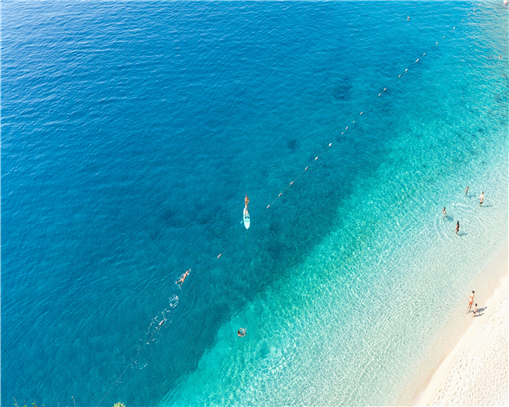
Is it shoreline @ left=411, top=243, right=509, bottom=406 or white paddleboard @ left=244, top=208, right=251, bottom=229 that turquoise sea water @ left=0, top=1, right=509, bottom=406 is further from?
shoreline @ left=411, top=243, right=509, bottom=406

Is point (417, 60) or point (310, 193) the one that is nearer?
point (310, 193)

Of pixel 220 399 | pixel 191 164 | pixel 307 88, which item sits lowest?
pixel 220 399

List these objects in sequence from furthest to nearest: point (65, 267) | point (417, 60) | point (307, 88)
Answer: point (417, 60)
point (307, 88)
point (65, 267)

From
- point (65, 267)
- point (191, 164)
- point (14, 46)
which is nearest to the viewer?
point (65, 267)

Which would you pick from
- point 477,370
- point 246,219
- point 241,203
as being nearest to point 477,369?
point 477,370

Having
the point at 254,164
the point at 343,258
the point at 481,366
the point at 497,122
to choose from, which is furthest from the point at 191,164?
the point at 497,122

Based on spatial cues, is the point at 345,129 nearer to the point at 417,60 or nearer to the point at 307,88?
the point at 307,88

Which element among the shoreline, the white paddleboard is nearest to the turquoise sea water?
the white paddleboard

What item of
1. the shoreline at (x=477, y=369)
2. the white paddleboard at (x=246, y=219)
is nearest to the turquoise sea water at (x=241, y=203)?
the white paddleboard at (x=246, y=219)

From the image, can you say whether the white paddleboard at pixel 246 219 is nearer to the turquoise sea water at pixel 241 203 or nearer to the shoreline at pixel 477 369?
the turquoise sea water at pixel 241 203
